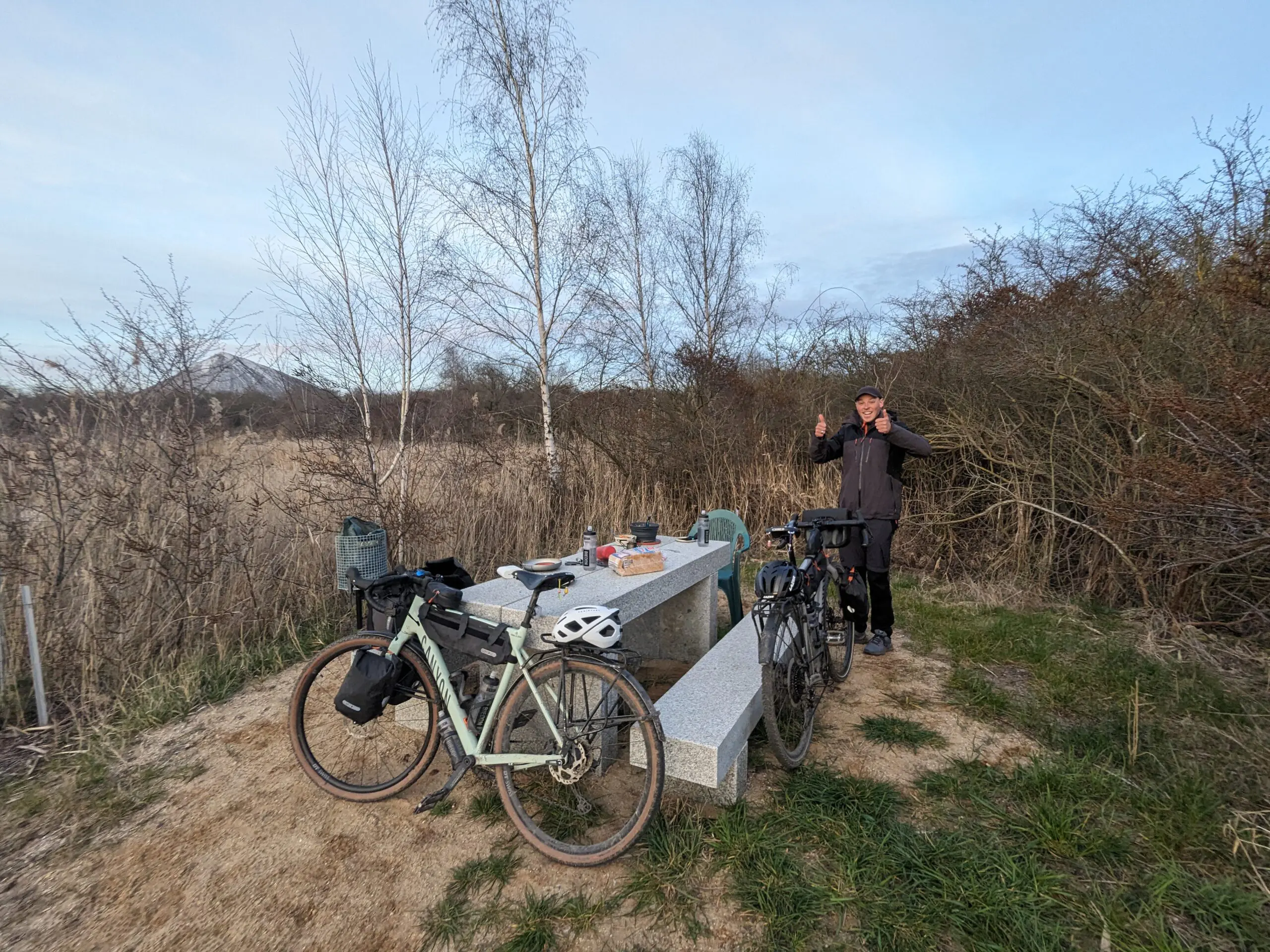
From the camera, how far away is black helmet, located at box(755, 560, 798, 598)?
239cm

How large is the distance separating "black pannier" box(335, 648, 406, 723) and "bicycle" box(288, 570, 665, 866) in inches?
1.5

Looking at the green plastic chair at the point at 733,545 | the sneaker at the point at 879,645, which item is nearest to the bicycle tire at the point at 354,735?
the green plastic chair at the point at 733,545

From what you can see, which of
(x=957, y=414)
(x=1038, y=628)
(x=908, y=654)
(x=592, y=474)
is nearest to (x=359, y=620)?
(x=908, y=654)

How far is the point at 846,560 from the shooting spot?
138 inches

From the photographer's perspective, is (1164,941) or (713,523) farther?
(713,523)

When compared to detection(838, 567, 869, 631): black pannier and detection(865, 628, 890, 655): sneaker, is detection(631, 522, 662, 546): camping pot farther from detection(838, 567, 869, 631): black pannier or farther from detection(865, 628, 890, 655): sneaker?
detection(865, 628, 890, 655): sneaker

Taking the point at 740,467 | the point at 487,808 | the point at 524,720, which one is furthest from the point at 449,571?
the point at 740,467

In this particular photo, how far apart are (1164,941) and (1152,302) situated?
14.2 feet

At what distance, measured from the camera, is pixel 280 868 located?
196 centimetres

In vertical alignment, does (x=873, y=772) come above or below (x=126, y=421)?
below

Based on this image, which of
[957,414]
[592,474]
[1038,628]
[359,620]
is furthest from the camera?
[592,474]

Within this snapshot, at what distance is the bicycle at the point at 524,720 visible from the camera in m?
1.92

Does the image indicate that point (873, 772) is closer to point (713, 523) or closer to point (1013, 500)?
point (713, 523)

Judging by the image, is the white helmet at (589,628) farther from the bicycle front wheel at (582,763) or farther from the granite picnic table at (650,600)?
the granite picnic table at (650,600)
